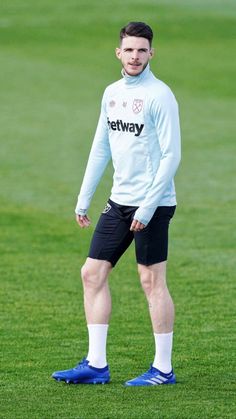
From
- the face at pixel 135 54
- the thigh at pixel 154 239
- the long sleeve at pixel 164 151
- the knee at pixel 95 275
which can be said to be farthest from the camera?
the knee at pixel 95 275

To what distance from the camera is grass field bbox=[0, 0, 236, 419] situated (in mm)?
8508

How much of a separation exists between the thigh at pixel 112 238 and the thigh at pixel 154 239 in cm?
10

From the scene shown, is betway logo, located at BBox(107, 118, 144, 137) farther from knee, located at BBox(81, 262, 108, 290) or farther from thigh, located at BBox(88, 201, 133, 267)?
knee, located at BBox(81, 262, 108, 290)

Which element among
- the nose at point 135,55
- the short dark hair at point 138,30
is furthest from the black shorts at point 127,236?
the short dark hair at point 138,30

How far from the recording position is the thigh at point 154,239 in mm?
8641

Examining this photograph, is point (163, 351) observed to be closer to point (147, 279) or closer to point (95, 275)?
point (147, 279)

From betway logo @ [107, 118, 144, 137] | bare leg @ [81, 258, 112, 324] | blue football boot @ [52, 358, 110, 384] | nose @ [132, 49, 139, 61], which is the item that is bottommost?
blue football boot @ [52, 358, 110, 384]

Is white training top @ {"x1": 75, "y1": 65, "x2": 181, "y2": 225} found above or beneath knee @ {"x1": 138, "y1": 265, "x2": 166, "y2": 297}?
above

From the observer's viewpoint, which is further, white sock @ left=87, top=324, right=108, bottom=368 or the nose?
white sock @ left=87, top=324, right=108, bottom=368

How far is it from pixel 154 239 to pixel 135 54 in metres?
1.18

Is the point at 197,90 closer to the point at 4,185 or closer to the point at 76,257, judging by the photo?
the point at 4,185

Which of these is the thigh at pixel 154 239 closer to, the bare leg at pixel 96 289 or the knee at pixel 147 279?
the knee at pixel 147 279

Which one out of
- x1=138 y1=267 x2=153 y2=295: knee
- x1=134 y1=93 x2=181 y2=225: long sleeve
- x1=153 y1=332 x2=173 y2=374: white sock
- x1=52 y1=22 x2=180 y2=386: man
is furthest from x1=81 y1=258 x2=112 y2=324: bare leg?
x1=134 y1=93 x2=181 y2=225: long sleeve

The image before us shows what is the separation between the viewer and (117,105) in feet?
28.3
